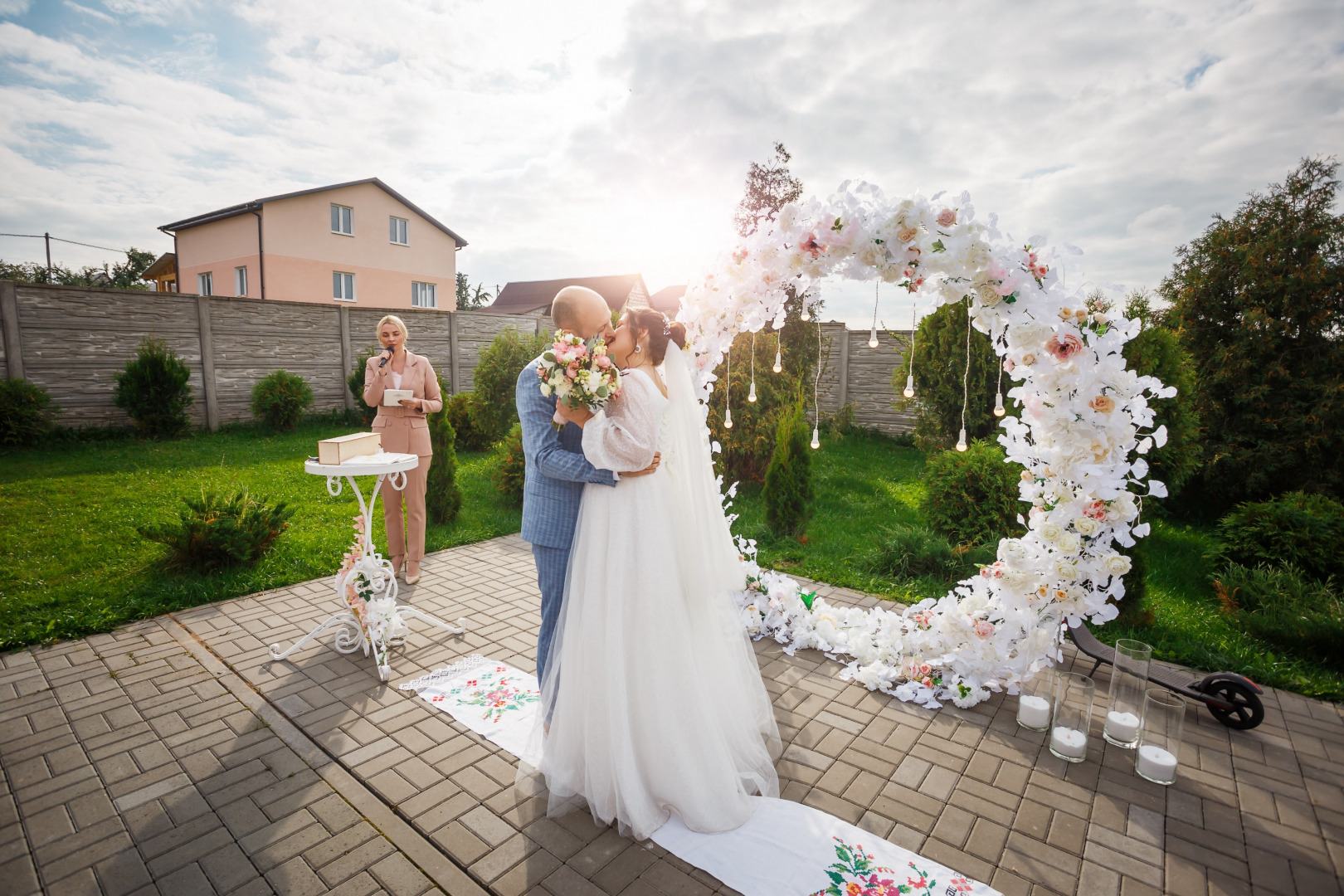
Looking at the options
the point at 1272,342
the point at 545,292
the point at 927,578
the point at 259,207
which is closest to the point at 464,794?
the point at 927,578

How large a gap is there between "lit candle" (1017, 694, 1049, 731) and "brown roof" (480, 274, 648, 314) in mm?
31411

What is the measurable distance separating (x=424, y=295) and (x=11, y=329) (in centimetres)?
1801

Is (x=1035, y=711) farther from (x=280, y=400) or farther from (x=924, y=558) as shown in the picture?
(x=280, y=400)

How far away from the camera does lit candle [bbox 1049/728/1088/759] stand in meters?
3.33

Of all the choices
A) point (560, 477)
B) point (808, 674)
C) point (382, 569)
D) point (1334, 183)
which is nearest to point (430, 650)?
point (382, 569)

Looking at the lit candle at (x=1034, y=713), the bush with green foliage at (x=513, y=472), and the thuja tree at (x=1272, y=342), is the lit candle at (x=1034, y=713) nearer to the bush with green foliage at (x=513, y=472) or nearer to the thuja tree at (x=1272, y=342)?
the bush with green foliage at (x=513, y=472)

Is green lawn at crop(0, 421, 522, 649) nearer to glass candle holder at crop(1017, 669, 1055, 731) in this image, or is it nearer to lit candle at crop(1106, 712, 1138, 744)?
glass candle holder at crop(1017, 669, 1055, 731)

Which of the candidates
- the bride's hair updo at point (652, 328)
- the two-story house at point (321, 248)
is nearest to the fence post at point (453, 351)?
the two-story house at point (321, 248)

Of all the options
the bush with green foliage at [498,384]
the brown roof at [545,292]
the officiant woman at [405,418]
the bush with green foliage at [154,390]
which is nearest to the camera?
the officiant woman at [405,418]

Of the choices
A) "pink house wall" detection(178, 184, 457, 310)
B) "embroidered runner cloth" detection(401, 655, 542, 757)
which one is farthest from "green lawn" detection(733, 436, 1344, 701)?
"pink house wall" detection(178, 184, 457, 310)

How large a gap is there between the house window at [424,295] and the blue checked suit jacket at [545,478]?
26.2 metres

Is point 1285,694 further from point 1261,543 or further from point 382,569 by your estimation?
point 382,569

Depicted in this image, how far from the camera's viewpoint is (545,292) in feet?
132

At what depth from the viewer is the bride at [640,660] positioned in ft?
9.12
